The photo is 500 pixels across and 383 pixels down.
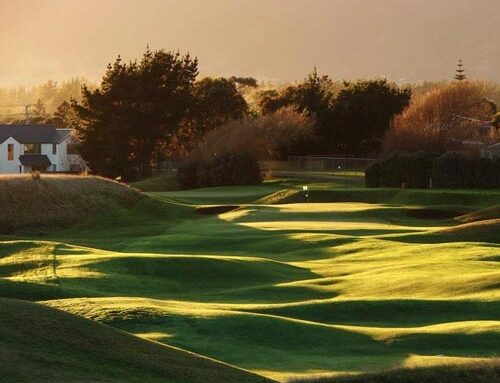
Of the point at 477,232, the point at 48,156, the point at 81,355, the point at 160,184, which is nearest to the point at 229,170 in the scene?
the point at 160,184

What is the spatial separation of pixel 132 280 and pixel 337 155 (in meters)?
79.3

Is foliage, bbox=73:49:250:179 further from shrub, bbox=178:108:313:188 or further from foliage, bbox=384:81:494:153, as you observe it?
foliage, bbox=384:81:494:153

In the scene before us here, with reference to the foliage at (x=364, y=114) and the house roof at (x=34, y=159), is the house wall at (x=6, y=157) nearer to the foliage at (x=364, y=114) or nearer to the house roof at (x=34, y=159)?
the house roof at (x=34, y=159)

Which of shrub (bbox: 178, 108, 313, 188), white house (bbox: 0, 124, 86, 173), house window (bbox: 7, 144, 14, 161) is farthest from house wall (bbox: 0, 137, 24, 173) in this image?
shrub (bbox: 178, 108, 313, 188)

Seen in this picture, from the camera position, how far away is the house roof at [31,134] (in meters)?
126

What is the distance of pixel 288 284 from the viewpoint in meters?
28.7

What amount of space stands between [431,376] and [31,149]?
116 m

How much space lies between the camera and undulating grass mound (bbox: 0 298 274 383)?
1262 cm

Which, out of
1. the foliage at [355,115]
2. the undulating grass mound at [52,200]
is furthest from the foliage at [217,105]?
the undulating grass mound at [52,200]

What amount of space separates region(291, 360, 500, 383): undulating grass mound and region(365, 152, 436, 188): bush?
61.1 meters

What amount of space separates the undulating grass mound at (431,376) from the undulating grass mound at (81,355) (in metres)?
1.19

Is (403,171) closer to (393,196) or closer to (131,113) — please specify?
(393,196)

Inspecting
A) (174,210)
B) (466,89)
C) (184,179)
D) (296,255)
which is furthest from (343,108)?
(296,255)

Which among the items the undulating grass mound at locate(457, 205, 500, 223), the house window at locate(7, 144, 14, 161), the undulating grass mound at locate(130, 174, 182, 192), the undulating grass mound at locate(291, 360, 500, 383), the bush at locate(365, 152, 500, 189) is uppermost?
the house window at locate(7, 144, 14, 161)
